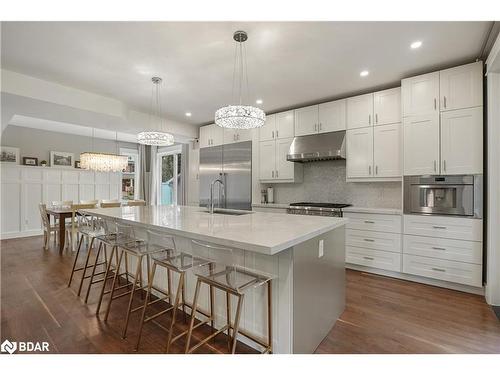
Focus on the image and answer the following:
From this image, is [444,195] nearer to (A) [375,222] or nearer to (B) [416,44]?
(A) [375,222]

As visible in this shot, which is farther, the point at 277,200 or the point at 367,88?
the point at 277,200

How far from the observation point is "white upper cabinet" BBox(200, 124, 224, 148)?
5.12 metres

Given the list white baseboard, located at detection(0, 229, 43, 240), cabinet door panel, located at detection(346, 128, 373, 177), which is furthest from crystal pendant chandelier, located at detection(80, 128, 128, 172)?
cabinet door panel, located at detection(346, 128, 373, 177)

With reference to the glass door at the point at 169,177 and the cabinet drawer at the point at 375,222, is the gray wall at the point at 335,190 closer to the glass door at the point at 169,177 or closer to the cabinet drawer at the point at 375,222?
the cabinet drawer at the point at 375,222

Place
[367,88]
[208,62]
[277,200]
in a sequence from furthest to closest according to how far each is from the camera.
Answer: [277,200], [367,88], [208,62]

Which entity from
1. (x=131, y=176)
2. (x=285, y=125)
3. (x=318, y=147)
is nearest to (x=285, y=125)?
(x=285, y=125)

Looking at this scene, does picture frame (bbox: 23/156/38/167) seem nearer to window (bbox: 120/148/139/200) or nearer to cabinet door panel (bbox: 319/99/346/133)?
window (bbox: 120/148/139/200)

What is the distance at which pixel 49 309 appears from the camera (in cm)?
229

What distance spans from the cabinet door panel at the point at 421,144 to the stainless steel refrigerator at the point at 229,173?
262 cm

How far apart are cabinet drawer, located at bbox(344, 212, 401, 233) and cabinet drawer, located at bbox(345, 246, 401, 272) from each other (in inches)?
12.1
